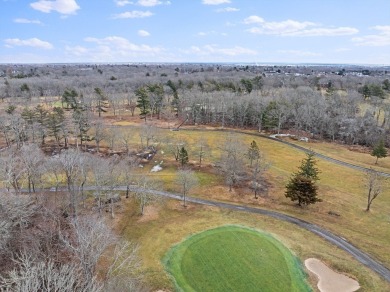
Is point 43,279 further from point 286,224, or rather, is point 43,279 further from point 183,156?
point 183,156

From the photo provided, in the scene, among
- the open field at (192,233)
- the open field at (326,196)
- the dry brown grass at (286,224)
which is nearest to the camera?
the open field at (192,233)

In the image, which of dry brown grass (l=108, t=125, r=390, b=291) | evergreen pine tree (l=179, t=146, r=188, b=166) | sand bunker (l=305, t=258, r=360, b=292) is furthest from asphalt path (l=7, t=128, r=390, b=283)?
evergreen pine tree (l=179, t=146, r=188, b=166)

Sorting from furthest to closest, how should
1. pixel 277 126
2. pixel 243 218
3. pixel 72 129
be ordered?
pixel 277 126 → pixel 72 129 → pixel 243 218

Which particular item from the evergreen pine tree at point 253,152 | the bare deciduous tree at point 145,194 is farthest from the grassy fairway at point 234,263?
the evergreen pine tree at point 253,152

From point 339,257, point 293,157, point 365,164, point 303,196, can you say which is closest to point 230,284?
point 339,257

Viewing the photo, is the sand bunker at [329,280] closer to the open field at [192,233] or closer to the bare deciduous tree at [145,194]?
the open field at [192,233]

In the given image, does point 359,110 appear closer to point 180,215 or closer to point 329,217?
point 329,217

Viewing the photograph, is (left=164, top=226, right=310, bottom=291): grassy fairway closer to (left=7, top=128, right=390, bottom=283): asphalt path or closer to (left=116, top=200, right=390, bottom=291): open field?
(left=116, top=200, right=390, bottom=291): open field
